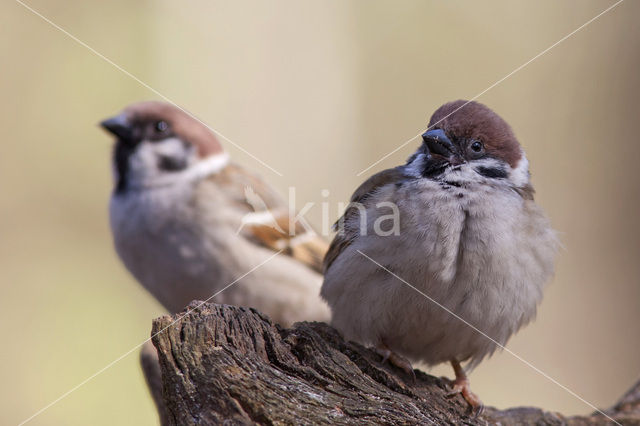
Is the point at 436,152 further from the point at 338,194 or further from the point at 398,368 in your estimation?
the point at 338,194

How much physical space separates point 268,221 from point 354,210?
1377mm

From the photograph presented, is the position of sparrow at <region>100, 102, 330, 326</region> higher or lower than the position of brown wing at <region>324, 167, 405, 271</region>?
lower

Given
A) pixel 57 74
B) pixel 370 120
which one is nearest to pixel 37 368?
pixel 57 74

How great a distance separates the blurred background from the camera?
6914 mm

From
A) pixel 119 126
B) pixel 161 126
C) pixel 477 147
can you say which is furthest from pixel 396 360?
pixel 119 126

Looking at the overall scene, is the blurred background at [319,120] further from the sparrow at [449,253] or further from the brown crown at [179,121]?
the sparrow at [449,253]

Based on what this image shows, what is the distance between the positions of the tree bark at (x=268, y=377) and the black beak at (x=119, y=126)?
2.23m

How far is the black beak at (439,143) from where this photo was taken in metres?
3.22

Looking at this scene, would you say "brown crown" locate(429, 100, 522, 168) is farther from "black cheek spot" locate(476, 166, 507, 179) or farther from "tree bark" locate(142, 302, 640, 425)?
"tree bark" locate(142, 302, 640, 425)

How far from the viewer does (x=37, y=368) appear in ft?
21.0

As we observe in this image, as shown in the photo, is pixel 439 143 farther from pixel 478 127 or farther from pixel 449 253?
pixel 449 253

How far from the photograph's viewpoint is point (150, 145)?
465 cm

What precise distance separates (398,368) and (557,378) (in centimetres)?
431

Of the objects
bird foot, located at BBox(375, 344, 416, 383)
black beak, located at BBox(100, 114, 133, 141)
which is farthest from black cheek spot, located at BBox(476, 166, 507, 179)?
black beak, located at BBox(100, 114, 133, 141)
